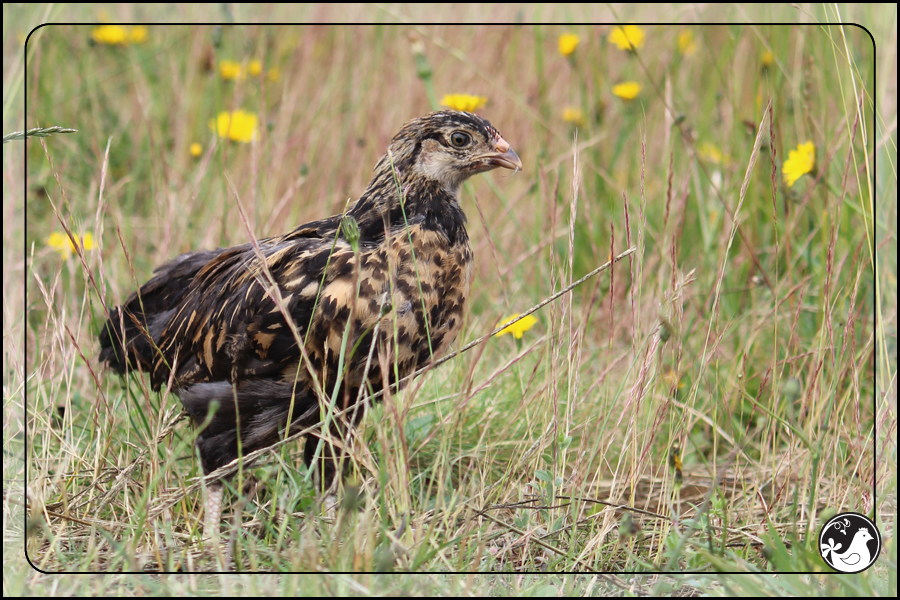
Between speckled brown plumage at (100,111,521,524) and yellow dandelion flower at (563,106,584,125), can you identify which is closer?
speckled brown plumage at (100,111,521,524)

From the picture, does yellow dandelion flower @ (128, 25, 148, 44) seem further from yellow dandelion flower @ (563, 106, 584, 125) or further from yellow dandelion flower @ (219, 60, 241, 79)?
yellow dandelion flower @ (563, 106, 584, 125)

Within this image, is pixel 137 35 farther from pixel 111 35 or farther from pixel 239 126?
pixel 239 126

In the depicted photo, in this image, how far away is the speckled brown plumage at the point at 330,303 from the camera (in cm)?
220

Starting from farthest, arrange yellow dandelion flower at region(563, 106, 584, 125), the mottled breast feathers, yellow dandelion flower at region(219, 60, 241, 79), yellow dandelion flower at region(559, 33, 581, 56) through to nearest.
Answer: yellow dandelion flower at region(219, 60, 241, 79)
yellow dandelion flower at region(563, 106, 584, 125)
yellow dandelion flower at region(559, 33, 581, 56)
the mottled breast feathers

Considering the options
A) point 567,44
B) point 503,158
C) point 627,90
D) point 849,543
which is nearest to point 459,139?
point 503,158

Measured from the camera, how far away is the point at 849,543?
195 centimetres

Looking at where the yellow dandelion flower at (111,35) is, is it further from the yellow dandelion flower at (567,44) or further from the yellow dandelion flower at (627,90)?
the yellow dandelion flower at (627,90)

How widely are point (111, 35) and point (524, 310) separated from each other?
2621 millimetres

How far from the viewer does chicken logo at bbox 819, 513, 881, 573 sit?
6.27 ft

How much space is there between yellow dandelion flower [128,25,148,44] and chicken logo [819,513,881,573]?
426cm

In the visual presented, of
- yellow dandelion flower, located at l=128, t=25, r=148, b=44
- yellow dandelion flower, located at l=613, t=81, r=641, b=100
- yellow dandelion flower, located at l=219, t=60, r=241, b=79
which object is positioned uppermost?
yellow dandelion flower, located at l=128, t=25, r=148, b=44

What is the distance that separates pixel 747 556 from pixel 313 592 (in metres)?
1.13

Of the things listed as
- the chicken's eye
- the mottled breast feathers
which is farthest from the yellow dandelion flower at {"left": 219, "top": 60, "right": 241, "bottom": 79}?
the chicken's eye

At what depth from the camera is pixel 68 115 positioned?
4.38 meters
